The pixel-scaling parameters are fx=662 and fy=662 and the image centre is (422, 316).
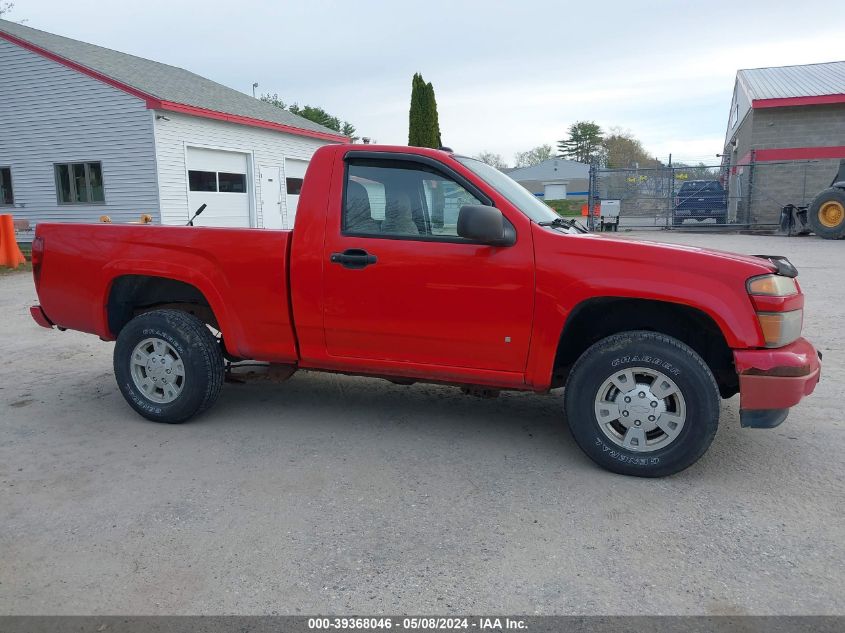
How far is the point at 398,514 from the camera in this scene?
3359mm

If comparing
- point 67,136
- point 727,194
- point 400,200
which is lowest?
point 400,200

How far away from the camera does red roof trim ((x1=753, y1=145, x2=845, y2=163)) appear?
2386 cm

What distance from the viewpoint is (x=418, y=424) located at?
470 cm

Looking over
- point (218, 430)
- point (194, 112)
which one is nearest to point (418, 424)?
point (218, 430)

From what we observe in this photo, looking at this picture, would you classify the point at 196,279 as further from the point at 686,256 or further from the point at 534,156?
the point at 534,156

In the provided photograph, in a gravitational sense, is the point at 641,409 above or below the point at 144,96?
below

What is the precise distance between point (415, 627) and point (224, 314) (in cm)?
267

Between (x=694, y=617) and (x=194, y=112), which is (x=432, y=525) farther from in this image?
(x=194, y=112)

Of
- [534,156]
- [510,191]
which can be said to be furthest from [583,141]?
[510,191]

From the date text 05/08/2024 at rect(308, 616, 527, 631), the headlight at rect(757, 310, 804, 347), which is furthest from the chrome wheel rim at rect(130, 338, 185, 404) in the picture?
the headlight at rect(757, 310, 804, 347)

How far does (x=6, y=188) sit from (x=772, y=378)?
2113 cm

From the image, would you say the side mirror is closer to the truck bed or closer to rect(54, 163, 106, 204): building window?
the truck bed

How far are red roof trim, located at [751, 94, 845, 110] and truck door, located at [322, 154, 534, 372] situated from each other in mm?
24104

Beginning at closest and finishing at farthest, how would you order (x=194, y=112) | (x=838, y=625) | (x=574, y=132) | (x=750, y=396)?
1. (x=838, y=625)
2. (x=750, y=396)
3. (x=194, y=112)
4. (x=574, y=132)
